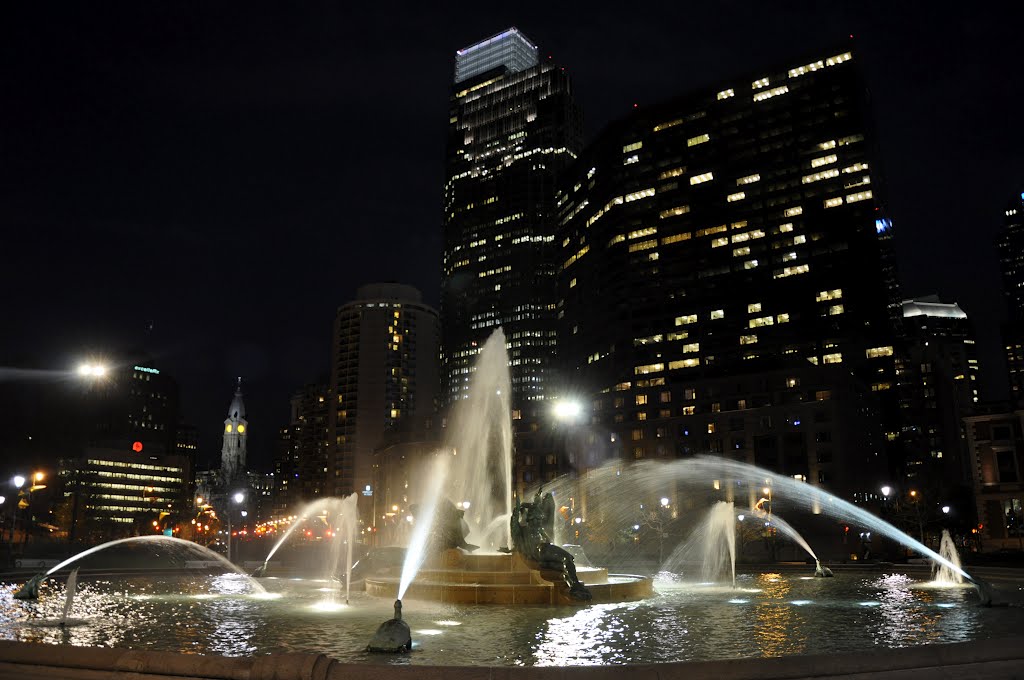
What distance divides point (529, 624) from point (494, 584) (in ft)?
19.5

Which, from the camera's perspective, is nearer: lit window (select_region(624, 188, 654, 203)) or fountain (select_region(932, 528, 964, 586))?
fountain (select_region(932, 528, 964, 586))

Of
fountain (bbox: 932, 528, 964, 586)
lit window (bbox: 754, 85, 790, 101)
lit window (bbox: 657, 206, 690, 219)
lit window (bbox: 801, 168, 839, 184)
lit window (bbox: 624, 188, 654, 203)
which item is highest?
lit window (bbox: 754, 85, 790, 101)

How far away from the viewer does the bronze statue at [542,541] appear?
25250mm

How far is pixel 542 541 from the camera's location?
26516mm

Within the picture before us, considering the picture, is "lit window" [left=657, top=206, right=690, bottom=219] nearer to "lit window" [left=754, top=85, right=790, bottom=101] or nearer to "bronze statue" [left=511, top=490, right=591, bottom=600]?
"lit window" [left=754, top=85, right=790, bottom=101]

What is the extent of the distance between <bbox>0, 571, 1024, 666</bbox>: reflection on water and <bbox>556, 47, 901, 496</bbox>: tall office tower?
10709 centimetres

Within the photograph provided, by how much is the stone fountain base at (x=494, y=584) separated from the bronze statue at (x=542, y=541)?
0.86 ft

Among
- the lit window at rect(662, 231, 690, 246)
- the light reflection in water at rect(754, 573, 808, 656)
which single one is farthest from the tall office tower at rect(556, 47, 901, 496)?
the light reflection in water at rect(754, 573, 808, 656)

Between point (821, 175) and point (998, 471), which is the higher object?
point (821, 175)

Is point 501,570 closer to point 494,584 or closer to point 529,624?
point 494,584

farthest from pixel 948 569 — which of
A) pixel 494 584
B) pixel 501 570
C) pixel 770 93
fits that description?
pixel 770 93

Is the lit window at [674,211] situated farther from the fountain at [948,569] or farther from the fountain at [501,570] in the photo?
the fountain at [501,570]

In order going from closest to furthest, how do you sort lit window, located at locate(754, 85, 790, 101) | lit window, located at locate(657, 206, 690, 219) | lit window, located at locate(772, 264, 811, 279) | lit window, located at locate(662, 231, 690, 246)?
lit window, located at locate(772, 264, 811, 279) < lit window, located at locate(662, 231, 690, 246) < lit window, located at locate(754, 85, 790, 101) < lit window, located at locate(657, 206, 690, 219)

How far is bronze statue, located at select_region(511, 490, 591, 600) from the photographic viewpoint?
25250 millimetres
